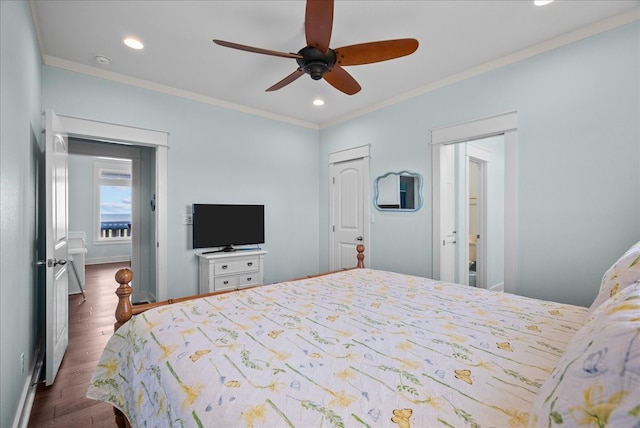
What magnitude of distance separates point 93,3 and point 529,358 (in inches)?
127

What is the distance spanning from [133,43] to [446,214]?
11.3 ft

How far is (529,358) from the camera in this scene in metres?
1.09

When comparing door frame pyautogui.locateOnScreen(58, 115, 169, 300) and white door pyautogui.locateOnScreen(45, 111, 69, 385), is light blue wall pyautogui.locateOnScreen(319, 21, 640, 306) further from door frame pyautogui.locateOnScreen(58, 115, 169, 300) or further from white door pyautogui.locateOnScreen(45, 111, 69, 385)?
white door pyautogui.locateOnScreen(45, 111, 69, 385)

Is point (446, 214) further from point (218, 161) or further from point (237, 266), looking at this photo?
point (218, 161)

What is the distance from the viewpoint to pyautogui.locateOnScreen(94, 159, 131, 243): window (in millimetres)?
7539

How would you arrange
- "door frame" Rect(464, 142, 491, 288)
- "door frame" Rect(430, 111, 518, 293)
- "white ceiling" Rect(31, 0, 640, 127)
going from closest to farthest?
"white ceiling" Rect(31, 0, 640, 127), "door frame" Rect(430, 111, 518, 293), "door frame" Rect(464, 142, 491, 288)

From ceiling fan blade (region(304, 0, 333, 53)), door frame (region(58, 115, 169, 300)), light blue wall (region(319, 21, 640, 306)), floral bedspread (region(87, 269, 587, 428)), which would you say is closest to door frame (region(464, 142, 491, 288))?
light blue wall (region(319, 21, 640, 306))

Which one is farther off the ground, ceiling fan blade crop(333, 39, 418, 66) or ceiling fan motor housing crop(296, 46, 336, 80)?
ceiling fan blade crop(333, 39, 418, 66)

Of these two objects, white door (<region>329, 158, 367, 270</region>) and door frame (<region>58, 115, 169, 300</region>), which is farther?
white door (<region>329, 158, 367, 270</region>)

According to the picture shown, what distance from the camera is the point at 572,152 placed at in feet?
7.89

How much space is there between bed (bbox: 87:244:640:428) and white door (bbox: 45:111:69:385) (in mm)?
1062

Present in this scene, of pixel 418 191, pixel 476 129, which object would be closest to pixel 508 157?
pixel 476 129

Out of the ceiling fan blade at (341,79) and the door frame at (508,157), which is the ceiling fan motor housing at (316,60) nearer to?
the ceiling fan blade at (341,79)

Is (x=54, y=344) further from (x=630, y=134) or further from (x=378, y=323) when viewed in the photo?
(x=630, y=134)
